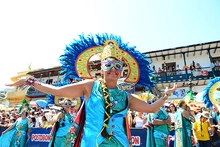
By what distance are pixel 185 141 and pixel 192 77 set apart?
13836mm

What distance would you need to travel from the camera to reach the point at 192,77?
691 inches

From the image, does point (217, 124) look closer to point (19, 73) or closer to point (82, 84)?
point (82, 84)

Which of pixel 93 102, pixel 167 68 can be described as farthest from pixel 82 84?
pixel 167 68

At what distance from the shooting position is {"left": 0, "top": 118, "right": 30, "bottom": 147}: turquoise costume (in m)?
6.09

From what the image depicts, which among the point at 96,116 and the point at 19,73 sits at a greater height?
A: the point at 19,73

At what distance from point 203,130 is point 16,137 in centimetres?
558

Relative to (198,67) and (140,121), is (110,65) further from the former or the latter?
(198,67)

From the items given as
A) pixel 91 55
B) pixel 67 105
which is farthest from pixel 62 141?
pixel 91 55

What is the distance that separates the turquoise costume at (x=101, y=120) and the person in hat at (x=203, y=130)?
469 centimetres

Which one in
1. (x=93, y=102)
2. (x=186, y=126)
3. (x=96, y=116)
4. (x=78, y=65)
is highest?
(x=78, y=65)

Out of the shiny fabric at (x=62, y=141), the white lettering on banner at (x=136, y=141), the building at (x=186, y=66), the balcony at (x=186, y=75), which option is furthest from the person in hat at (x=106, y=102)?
the balcony at (x=186, y=75)

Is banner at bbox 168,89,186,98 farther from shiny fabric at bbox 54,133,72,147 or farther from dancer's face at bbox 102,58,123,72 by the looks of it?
dancer's face at bbox 102,58,123,72

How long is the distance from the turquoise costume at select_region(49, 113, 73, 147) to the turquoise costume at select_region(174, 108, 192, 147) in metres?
2.69

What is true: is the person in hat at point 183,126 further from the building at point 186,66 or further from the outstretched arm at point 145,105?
the building at point 186,66
